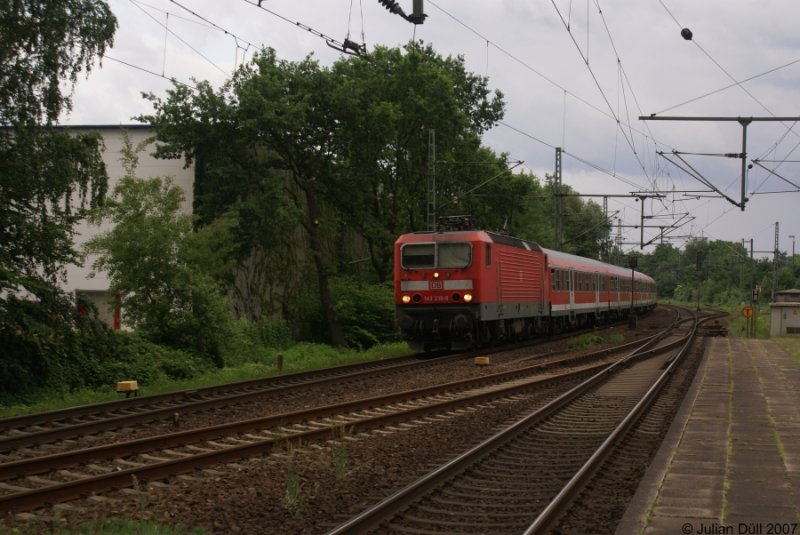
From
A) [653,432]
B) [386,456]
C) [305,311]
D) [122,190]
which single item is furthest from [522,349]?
[386,456]

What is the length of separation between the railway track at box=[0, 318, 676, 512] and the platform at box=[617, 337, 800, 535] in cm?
353

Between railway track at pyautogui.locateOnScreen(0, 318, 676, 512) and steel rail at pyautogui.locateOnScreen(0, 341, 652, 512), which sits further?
railway track at pyautogui.locateOnScreen(0, 318, 676, 512)

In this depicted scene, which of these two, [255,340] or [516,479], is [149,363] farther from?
[516,479]

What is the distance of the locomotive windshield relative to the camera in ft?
72.2

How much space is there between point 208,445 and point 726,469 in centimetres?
573

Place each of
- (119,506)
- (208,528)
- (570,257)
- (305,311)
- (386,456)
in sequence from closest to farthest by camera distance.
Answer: (208,528)
(119,506)
(386,456)
(305,311)
(570,257)

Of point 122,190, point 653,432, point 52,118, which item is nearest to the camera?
point 653,432

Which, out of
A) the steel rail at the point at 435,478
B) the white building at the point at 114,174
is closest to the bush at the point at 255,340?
the white building at the point at 114,174

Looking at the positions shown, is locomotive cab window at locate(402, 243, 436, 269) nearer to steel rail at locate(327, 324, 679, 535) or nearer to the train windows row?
the train windows row

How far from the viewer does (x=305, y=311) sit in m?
30.6

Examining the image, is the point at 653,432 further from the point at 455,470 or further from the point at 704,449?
the point at 455,470

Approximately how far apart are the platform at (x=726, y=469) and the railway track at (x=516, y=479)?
0.63m

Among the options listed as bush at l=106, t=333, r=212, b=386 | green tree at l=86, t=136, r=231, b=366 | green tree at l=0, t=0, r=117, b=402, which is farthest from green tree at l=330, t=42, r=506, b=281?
green tree at l=0, t=0, r=117, b=402

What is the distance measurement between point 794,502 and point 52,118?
13884mm
